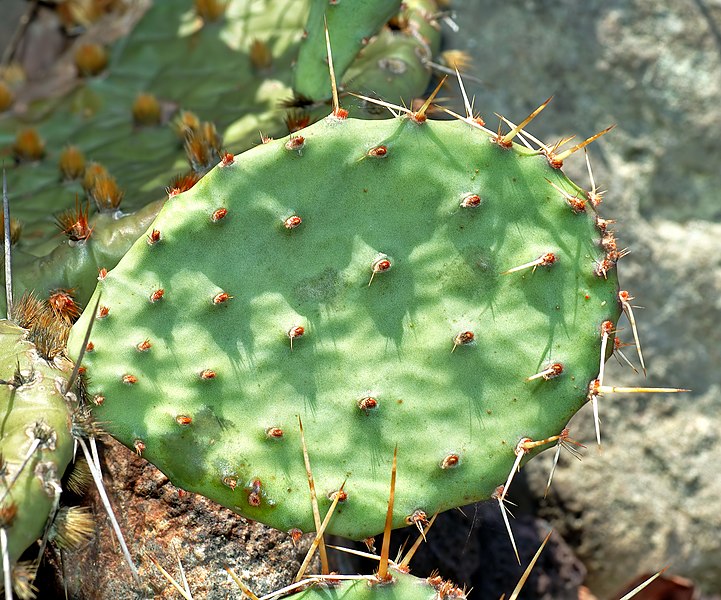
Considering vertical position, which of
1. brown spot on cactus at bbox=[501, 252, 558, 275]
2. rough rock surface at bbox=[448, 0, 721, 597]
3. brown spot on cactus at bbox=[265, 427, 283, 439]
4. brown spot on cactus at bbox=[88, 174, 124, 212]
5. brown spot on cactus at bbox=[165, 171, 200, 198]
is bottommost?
rough rock surface at bbox=[448, 0, 721, 597]

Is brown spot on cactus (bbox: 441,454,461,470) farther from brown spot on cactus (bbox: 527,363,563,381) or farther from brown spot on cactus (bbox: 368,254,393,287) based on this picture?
brown spot on cactus (bbox: 368,254,393,287)

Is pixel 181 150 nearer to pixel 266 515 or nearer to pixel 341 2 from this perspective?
pixel 341 2

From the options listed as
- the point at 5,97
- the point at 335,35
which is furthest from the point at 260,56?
the point at 5,97

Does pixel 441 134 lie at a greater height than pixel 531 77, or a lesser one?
greater

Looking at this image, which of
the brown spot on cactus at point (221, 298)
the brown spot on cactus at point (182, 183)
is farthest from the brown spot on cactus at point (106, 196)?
the brown spot on cactus at point (221, 298)

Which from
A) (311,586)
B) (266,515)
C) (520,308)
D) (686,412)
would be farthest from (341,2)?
(686,412)

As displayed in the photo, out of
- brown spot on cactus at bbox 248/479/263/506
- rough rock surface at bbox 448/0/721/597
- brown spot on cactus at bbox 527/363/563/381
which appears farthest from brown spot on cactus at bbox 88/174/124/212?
rough rock surface at bbox 448/0/721/597

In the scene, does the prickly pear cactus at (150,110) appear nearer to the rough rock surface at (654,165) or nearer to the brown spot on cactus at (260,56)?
the brown spot on cactus at (260,56)

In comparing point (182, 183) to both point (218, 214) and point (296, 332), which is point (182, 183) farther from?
point (296, 332)
